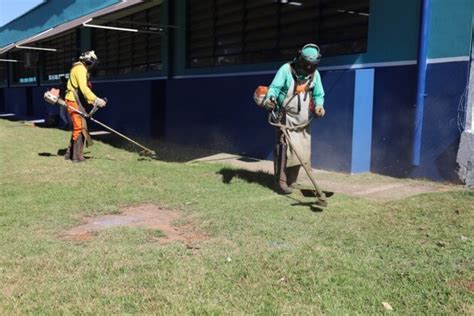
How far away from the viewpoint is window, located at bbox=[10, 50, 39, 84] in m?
22.2

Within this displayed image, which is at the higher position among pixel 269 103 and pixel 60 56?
pixel 60 56

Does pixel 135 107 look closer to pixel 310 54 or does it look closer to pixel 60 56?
pixel 60 56

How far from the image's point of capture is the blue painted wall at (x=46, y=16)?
69.7ft

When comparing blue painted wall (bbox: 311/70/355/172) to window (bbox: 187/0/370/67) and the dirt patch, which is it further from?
the dirt patch

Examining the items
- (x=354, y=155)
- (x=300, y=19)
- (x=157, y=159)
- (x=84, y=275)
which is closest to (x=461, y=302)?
(x=84, y=275)

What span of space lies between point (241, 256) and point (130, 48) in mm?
11862

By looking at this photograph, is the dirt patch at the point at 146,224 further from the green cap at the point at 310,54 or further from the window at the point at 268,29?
the window at the point at 268,29

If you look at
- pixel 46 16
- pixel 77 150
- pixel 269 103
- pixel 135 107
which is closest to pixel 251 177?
pixel 269 103

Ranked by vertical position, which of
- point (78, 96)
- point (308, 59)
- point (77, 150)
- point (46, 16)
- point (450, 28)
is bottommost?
Result: point (77, 150)

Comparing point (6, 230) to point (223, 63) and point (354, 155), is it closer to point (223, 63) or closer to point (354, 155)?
point (354, 155)

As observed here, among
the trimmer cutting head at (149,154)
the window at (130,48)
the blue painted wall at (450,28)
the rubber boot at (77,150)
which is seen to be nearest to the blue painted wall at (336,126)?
the blue painted wall at (450,28)

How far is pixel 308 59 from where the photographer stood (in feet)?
20.0

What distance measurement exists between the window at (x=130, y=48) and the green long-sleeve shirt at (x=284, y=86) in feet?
22.1

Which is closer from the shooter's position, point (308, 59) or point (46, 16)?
point (308, 59)
